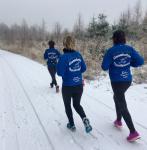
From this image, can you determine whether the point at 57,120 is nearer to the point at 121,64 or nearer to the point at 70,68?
the point at 70,68

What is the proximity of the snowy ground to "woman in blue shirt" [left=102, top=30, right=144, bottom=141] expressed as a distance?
49cm

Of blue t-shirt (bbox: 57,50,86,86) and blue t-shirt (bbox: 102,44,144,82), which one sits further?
blue t-shirt (bbox: 57,50,86,86)

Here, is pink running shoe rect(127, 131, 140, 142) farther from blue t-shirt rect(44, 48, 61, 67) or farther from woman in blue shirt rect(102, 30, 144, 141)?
blue t-shirt rect(44, 48, 61, 67)

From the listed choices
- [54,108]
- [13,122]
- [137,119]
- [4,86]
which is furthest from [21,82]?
[137,119]

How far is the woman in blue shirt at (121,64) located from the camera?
4.88 metres

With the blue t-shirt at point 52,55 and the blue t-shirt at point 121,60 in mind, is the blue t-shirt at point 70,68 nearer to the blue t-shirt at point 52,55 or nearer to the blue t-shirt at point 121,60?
the blue t-shirt at point 121,60

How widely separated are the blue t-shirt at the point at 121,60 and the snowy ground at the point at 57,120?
1.21 metres

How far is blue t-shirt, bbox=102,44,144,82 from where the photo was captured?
488 cm

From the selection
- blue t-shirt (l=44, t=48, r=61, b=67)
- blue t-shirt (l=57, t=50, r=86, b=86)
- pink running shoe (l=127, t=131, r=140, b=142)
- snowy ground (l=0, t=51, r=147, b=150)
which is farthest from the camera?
blue t-shirt (l=44, t=48, r=61, b=67)

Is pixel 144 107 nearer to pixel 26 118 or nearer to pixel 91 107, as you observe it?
pixel 91 107

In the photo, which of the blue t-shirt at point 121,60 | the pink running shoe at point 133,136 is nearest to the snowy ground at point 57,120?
the pink running shoe at point 133,136

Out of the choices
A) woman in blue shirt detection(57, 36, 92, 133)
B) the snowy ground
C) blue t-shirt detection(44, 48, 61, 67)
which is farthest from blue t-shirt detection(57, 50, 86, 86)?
blue t-shirt detection(44, 48, 61, 67)

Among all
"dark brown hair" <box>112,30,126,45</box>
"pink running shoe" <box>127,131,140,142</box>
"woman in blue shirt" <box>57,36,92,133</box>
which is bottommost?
"pink running shoe" <box>127,131,140,142</box>

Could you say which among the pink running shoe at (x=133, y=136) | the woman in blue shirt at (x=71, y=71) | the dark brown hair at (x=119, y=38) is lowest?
the pink running shoe at (x=133, y=136)
